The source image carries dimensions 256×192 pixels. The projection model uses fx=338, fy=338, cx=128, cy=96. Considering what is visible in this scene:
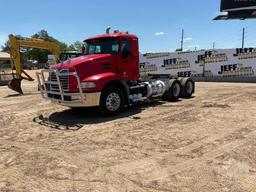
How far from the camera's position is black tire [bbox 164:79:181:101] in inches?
557

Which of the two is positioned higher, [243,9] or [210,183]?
[243,9]

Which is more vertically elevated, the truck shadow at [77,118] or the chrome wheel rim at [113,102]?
the chrome wheel rim at [113,102]

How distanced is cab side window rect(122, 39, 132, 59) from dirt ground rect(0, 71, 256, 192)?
194cm

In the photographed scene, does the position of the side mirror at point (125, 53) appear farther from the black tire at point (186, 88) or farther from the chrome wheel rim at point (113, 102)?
the black tire at point (186, 88)

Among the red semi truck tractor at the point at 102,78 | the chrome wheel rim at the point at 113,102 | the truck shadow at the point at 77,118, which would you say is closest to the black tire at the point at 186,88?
the red semi truck tractor at the point at 102,78

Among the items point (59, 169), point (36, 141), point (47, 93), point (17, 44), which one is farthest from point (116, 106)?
point (17, 44)

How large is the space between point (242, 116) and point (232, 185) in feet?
18.0

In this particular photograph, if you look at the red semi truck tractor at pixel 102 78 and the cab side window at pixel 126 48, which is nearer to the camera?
the red semi truck tractor at pixel 102 78

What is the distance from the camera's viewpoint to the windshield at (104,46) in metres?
11.5

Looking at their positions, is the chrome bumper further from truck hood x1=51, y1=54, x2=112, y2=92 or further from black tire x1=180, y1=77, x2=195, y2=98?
black tire x1=180, y1=77, x2=195, y2=98

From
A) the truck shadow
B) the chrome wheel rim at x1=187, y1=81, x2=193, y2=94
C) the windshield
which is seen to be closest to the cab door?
the windshield

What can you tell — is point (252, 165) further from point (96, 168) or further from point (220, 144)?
point (96, 168)

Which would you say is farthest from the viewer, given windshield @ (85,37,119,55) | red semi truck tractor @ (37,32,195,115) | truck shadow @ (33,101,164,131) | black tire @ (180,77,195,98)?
black tire @ (180,77,195,98)

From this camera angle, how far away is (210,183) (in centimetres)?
522
